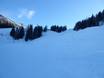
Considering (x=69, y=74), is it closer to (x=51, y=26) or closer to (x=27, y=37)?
(x=27, y=37)

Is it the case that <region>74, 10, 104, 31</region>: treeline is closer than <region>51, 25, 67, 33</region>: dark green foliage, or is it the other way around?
<region>74, 10, 104, 31</region>: treeline

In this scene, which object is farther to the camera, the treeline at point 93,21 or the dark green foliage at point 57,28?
the dark green foliage at point 57,28

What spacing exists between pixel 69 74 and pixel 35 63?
630 cm

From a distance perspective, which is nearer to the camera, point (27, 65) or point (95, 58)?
point (95, 58)

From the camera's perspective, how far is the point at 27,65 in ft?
69.8

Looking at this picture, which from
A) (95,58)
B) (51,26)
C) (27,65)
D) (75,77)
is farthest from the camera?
(51,26)

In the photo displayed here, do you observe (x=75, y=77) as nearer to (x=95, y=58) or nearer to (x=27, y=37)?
(x=95, y=58)

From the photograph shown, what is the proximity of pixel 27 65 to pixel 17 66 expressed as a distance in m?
1.22

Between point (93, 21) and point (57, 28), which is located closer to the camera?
point (93, 21)

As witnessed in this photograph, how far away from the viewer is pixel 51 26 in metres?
88.3

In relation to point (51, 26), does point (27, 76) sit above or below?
below

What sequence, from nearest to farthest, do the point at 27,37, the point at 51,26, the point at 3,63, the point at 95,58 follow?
the point at 95,58
the point at 3,63
the point at 27,37
the point at 51,26

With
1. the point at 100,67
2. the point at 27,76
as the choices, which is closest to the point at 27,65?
the point at 27,76

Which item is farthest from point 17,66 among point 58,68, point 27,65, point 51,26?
point 51,26
